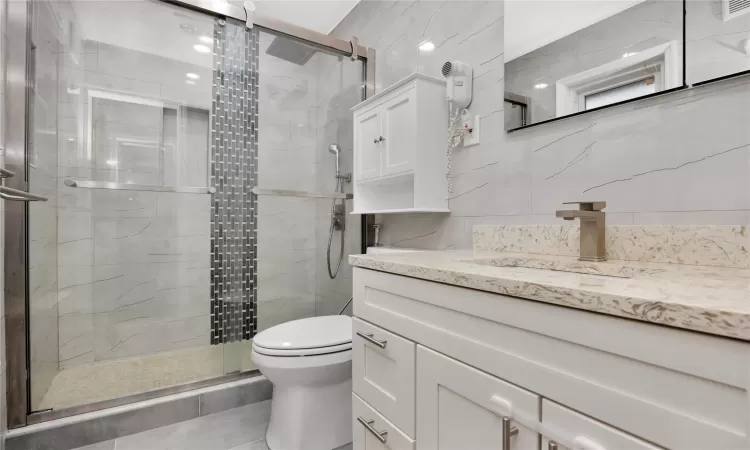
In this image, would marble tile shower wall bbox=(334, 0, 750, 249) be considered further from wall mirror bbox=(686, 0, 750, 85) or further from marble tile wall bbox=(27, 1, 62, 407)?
marble tile wall bbox=(27, 1, 62, 407)

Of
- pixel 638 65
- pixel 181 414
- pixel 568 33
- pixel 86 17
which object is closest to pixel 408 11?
pixel 568 33

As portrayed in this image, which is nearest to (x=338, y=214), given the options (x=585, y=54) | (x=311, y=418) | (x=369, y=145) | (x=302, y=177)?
(x=302, y=177)

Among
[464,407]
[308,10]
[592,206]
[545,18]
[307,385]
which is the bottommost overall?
[307,385]

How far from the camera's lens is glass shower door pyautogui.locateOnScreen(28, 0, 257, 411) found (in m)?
1.96

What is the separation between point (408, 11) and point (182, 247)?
78.8 inches

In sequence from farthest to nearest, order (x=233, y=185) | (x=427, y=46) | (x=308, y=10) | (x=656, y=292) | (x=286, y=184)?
(x=308, y=10), (x=286, y=184), (x=233, y=185), (x=427, y=46), (x=656, y=292)

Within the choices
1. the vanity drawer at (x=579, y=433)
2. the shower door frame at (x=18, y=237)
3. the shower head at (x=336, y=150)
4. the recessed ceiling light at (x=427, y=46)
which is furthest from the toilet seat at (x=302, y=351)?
the recessed ceiling light at (x=427, y=46)

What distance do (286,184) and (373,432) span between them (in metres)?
1.71

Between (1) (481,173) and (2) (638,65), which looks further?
(1) (481,173)

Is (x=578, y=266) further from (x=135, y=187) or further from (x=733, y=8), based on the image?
(x=135, y=187)

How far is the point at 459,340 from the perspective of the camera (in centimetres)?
79

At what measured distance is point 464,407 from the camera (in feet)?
2.54

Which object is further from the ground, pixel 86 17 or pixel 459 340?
pixel 86 17

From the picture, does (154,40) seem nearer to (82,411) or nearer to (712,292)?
(82,411)
